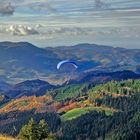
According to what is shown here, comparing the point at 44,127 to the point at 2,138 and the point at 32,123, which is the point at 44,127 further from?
the point at 2,138

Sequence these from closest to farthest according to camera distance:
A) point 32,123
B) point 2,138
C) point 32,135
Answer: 1. point 2,138
2. point 32,135
3. point 32,123

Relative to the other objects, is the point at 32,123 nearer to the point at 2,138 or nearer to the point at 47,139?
the point at 47,139

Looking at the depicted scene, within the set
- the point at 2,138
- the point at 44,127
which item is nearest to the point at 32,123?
the point at 44,127

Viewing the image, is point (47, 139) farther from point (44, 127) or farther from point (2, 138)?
point (2, 138)

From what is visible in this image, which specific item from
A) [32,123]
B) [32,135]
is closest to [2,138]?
[32,135]

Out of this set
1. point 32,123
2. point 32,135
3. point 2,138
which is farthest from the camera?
point 32,123

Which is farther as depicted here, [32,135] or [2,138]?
[32,135]

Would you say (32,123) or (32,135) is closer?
(32,135)

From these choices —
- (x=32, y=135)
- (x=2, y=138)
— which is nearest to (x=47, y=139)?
(x=32, y=135)
